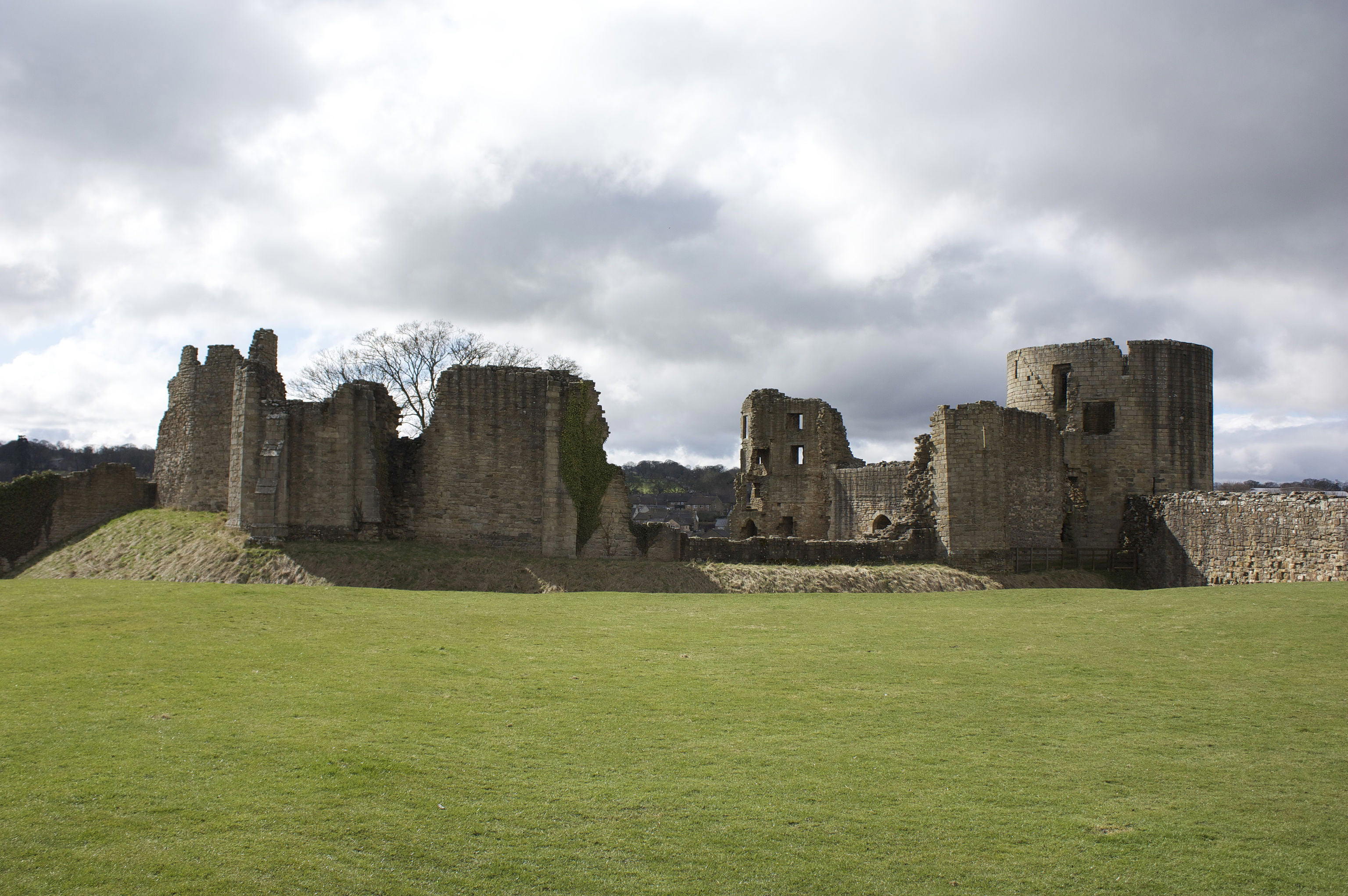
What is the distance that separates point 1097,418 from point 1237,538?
775 centimetres

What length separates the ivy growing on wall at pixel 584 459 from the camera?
21.8 metres

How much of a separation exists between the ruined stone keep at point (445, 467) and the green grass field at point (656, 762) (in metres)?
8.25

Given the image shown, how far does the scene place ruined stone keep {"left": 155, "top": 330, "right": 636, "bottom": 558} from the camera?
2011 cm

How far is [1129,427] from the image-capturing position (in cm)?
2933

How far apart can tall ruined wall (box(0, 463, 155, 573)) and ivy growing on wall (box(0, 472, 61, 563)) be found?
1 centimetres

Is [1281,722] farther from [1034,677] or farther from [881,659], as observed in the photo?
[881,659]

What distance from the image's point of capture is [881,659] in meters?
10.6

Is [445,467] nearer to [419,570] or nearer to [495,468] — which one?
[495,468]

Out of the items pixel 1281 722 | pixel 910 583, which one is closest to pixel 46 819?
pixel 1281 722

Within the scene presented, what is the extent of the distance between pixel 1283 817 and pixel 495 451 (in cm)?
1770

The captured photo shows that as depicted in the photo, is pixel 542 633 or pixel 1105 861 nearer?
pixel 1105 861

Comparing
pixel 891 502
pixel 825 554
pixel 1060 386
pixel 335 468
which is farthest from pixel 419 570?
pixel 1060 386

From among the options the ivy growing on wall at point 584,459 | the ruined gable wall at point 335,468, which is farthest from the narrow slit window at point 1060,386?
the ruined gable wall at point 335,468

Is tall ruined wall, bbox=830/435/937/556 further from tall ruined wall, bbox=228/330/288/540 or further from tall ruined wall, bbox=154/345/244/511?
tall ruined wall, bbox=154/345/244/511
